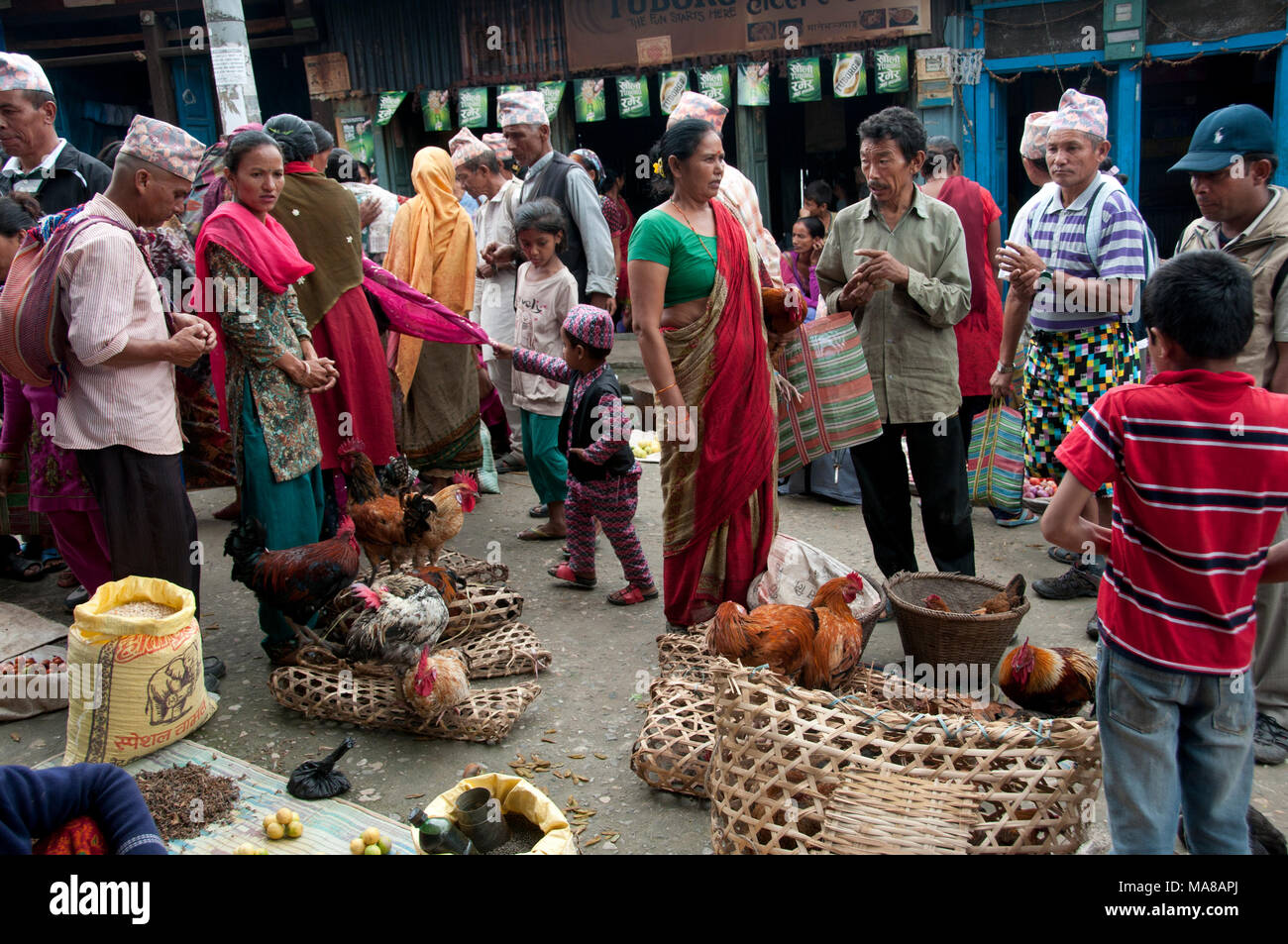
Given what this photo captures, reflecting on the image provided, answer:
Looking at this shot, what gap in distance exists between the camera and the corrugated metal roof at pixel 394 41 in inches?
441

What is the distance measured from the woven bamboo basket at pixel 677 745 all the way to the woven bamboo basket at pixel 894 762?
0.41 m

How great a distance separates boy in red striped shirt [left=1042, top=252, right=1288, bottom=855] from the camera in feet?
6.72

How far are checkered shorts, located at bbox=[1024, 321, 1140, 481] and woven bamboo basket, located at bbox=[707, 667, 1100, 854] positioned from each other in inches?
82.2

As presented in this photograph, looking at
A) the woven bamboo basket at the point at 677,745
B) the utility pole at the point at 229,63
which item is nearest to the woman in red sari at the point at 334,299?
the woven bamboo basket at the point at 677,745

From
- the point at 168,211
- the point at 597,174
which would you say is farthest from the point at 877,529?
the point at 597,174

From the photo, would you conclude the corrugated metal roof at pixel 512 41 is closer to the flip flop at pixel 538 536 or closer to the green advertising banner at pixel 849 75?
the green advertising banner at pixel 849 75

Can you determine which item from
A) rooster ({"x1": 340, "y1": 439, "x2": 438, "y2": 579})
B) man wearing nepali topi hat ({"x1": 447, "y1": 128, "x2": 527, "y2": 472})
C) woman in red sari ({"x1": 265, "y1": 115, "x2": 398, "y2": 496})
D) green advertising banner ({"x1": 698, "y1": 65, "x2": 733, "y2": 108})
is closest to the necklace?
woman in red sari ({"x1": 265, "y1": 115, "x2": 398, "y2": 496})

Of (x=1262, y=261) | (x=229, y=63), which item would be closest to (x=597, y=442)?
(x=1262, y=261)

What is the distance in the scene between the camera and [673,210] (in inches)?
145

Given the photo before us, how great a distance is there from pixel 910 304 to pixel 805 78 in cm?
719

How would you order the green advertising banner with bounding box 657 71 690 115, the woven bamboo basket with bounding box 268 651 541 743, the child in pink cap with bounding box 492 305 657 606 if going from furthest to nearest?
the green advertising banner with bounding box 657 71 690 115
the child in pink cap with bounding box 492 305 657 606
the woven bamboo basket with bounding box 268 651 541 743

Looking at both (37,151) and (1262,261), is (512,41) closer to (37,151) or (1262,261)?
(37,151)

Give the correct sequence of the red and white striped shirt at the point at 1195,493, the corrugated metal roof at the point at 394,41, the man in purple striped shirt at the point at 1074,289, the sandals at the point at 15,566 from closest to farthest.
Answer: the red and white striped shirt at the point at 1195,493
the man in purple striped shirt at the point at 1074,289
the sandals at the point at 15,566
the corrugated metal roof at the point at 394,41

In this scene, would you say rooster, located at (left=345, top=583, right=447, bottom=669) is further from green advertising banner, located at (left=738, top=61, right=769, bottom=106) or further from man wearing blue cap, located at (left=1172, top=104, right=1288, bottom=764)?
green advertising banner, located at (left=738, top=61, right=769, bottom=106)
